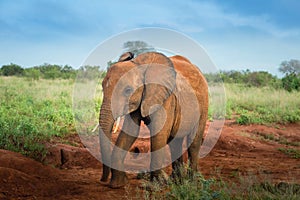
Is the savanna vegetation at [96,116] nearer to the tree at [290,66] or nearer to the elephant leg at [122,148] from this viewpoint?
the elephant leg at [122,148]

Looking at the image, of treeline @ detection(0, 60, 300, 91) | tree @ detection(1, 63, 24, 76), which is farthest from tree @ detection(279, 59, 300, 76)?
tree @ detection(1, 63, 24, 76)

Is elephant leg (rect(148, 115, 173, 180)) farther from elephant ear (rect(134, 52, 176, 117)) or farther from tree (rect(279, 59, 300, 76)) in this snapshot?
tree (rect(279, 59, 300, 76))

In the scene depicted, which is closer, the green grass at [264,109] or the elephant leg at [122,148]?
the elephant leg at [122,148]

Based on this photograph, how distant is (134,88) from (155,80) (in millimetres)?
333

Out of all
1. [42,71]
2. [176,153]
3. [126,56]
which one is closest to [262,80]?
[42,71]

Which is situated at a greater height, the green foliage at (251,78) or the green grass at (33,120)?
the green foliage at (251,78)

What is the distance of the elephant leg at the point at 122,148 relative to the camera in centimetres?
569

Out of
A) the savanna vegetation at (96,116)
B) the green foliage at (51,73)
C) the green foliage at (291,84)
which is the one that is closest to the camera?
the savanna vegetation at (96,116)

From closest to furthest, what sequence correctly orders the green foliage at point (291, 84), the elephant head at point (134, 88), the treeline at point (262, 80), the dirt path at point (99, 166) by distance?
the dirt path at point (99, 166) < the elephant head at point (134, 88) < the green foliage at point (291, 84) < the treeline at point (262, 80)

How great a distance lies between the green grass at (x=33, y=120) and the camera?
741 centimetres

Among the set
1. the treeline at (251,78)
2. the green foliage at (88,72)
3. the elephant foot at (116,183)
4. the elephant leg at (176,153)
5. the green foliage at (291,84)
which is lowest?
the elephant foot at (116,183)

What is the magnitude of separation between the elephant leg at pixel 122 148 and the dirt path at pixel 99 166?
174 mm

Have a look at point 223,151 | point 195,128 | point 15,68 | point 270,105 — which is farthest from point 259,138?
point 15,68

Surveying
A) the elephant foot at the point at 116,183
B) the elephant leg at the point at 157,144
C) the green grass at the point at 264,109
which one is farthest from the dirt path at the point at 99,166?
the green grass at the point at 264,109
